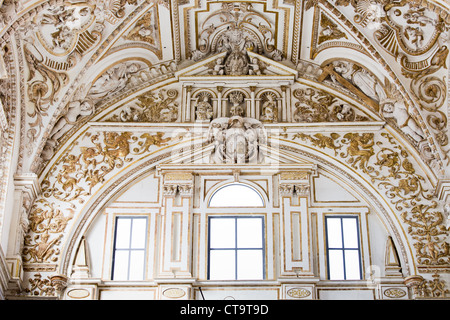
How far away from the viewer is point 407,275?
57.9ft

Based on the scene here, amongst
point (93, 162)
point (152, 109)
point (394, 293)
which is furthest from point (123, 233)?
point (394, 293)

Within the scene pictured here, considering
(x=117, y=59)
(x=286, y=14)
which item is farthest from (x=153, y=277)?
(x=286, y=14)

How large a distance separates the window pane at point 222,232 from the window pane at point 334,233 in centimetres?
197

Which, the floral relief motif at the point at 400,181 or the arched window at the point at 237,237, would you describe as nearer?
the floral relief motif at the point at 400,181

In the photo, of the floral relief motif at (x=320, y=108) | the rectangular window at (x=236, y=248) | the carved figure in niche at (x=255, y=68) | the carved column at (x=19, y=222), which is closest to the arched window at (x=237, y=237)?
the rectangular window at (x=236, y=248)

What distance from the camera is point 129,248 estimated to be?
18.3 m

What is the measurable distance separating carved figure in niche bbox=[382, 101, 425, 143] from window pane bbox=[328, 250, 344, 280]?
3069mm

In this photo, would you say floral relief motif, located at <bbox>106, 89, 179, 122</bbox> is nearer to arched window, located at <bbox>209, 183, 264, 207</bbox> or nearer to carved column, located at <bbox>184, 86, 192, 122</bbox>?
carved column, located at <bbox>184, 86, 192, 122</bbox>

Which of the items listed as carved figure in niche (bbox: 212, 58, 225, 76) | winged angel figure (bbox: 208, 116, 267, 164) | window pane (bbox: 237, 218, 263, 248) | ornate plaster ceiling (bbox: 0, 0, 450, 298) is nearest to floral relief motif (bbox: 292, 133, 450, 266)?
ornate plaster ceiling (bbox: 0, 0, 450, 298)

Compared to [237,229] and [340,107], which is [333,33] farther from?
[237,229]

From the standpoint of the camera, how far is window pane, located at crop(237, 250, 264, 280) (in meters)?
17.9

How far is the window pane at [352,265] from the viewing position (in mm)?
17859

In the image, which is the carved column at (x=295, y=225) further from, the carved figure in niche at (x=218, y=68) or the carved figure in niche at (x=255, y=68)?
the carved figure in niche at (x=218, y=68)

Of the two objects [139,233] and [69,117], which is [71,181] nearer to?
[69,117]
